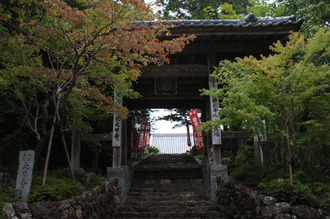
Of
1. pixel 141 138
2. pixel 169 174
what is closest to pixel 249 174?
pixel 169 174

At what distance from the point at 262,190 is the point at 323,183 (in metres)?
1.17

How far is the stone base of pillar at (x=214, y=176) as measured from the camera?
8288mm

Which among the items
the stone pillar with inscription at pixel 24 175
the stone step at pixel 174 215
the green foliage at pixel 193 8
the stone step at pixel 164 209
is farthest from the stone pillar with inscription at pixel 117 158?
the green foliage at pixel 193 8

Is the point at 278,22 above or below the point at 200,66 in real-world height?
above

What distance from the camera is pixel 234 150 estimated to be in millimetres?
11922

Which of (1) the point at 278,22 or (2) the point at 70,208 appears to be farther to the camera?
(1) the point at 278,22

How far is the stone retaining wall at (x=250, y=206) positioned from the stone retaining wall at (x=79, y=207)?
327cm

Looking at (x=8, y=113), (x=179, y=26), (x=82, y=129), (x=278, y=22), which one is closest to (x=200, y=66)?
(x=179, y=26)

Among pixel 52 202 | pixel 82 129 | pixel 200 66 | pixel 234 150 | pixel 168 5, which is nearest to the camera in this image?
pixel 52 202

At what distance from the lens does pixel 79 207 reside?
5.42 metres

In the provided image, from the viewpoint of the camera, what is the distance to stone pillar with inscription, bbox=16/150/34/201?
194 inches

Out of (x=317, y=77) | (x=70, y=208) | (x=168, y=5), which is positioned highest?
(x=168, y=5)

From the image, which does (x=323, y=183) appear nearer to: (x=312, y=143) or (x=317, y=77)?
(x=312, y=143)

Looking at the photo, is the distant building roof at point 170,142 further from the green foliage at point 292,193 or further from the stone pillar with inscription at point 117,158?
the green foliage at point 292,193
